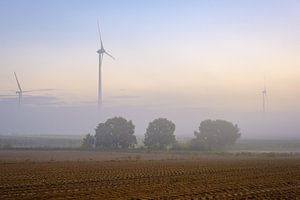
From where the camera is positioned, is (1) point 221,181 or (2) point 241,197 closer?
(2) point 241,197

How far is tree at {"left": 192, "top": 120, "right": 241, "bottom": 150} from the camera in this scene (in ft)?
384

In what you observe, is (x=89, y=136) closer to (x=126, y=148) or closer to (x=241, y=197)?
(x=126, y=148)

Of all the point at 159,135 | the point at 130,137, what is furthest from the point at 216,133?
the point at 130,137

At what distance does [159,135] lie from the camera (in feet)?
361

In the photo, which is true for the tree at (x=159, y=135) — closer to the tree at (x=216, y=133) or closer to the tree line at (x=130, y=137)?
the tree line at (x=130, y=137)

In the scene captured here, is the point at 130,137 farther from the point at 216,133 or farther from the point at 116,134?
the point at 216,133

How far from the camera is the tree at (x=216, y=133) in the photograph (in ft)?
384

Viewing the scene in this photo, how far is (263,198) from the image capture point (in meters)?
22.5

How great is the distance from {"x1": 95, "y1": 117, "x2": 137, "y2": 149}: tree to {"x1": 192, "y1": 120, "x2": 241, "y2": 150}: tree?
17579mm

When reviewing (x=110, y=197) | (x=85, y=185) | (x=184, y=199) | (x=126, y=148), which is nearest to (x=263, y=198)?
(x=184, y=199)

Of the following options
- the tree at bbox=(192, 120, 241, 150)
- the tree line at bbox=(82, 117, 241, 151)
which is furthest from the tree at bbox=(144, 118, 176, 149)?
the tree at bbox=(192, 120, 241, 150)

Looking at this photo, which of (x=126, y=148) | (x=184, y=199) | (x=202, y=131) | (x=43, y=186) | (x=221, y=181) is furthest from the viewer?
(x=202, y=131)

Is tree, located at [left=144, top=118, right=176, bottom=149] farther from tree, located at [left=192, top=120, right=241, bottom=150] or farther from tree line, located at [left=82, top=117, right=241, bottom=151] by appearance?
tree, located at [left=192, top=120, right=241, bottom=150]

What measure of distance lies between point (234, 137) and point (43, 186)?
321 feet
